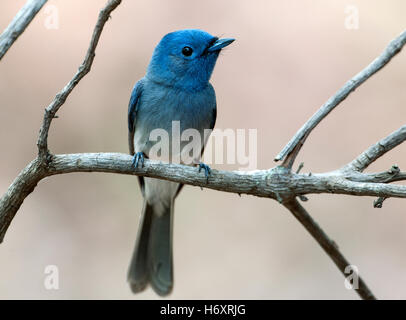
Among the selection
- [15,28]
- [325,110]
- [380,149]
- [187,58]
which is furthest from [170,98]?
[15,28]

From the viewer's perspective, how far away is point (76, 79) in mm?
2930

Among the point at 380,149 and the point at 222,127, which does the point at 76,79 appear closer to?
the point at 380,149

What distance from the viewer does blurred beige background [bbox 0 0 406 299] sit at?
5.62 m

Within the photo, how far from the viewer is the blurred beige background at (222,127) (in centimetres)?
562

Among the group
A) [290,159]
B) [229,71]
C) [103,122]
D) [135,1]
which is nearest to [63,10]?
[135,1]

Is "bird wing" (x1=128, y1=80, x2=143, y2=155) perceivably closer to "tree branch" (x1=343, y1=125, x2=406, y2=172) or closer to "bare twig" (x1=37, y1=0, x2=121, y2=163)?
"bare twig" (x1=37, y1=0, x2=121, y2=163)

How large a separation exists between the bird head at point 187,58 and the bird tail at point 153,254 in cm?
122

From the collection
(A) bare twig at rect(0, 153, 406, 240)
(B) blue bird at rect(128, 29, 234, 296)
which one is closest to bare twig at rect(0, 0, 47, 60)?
(A) bare twig at rect(0, 153, 406, 240)

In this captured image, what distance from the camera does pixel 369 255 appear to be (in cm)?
564

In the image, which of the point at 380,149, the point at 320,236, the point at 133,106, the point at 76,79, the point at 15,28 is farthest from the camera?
the point at 133,106

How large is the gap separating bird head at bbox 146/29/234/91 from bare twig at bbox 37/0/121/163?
1.64 meters

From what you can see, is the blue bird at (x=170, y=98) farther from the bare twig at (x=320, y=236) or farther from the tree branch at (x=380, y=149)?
the tree branch at (x=380, y=149)

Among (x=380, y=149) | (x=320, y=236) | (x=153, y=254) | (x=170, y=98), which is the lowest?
(x=320, y=236)

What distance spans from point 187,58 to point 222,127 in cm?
166
